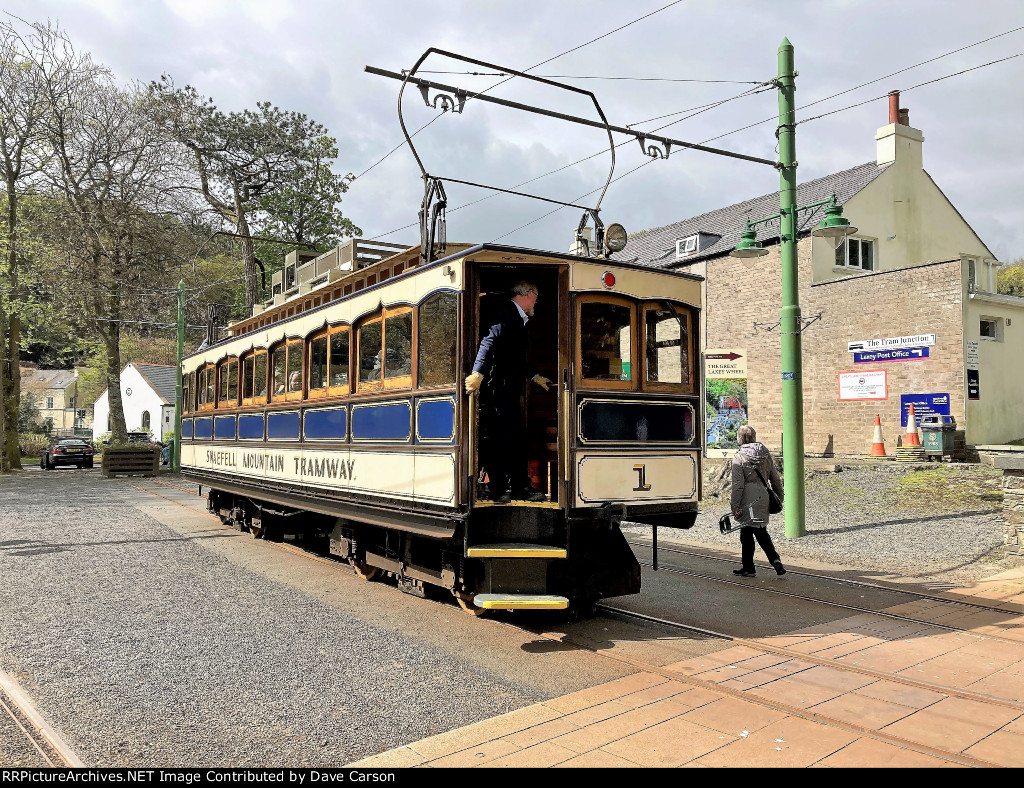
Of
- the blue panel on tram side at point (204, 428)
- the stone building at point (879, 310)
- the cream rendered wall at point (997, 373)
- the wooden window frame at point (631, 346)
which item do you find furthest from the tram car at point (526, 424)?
the cream rendered wall at point (997, 373)

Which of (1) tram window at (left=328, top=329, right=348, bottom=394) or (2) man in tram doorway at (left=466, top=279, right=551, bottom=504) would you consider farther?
(1) tram window at (left=328, top=329, right=348, bottom=394)

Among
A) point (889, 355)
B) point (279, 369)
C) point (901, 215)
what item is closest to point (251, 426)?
point (279, 369)

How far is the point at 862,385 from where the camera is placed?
19.0m

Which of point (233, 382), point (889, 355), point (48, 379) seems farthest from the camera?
point (48, 379)

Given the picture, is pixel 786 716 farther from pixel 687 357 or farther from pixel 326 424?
pixel 326 424

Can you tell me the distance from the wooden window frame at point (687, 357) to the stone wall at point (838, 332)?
12.7 meters

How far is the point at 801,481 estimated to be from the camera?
10766mm

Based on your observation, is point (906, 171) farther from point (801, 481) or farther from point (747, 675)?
point (747, 675)

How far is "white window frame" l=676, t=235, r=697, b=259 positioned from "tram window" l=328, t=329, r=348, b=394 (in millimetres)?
18722

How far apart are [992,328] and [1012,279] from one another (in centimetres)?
3475

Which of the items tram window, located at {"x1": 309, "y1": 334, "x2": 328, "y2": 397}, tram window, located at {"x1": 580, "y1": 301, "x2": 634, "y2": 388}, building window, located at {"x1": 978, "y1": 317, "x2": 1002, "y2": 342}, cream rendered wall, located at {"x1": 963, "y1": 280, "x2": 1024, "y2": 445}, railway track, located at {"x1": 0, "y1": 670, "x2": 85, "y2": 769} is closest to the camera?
railway track, located at {"x1": 0, "y1": 670, "x2": 85, "y2": 769}

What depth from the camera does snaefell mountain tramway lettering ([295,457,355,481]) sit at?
310 inches

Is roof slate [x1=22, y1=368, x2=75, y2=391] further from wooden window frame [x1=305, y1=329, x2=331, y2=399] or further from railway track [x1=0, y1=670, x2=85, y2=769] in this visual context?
railway track [x1=0, y1=670, x2=85, y2=769]

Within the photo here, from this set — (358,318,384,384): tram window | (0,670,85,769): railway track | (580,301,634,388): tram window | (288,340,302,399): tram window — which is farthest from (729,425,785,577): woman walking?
(0,670,85,769): railway track
